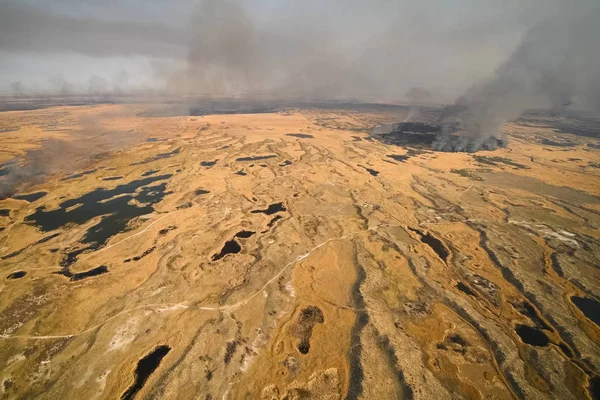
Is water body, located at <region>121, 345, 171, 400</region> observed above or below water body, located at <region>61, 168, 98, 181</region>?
below

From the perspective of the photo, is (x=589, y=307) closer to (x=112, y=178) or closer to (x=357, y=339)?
(x=357, y=339)

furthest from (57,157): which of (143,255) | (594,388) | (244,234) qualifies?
(594,388)

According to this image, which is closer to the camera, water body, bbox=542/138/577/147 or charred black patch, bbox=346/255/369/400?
charred black patch, bbox=346/255/369/400

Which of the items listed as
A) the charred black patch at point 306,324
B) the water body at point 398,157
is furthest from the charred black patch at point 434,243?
the water body at point 398,157

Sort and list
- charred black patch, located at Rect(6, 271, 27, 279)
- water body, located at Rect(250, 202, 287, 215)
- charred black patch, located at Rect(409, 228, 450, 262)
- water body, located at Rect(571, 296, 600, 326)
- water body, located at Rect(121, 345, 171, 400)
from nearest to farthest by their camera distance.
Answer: water body, located at Rect(121, 345, 171, 400) < water body, located at Rect(571, 296, 600, 326) < charred black patch, located at Rect(6, 271, 27, 279) < charred black patch, located at Rect(409, 228, 450, 262) < water body, located at Rect(250, 202, 287, 215)

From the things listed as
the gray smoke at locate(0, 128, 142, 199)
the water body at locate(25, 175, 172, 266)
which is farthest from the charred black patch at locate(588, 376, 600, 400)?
the gray smoke at locate(0, 128, 142, 199)

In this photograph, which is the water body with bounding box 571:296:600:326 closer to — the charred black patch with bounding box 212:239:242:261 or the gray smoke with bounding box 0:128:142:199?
the charred black patch with bounding box 212:239:242:261
